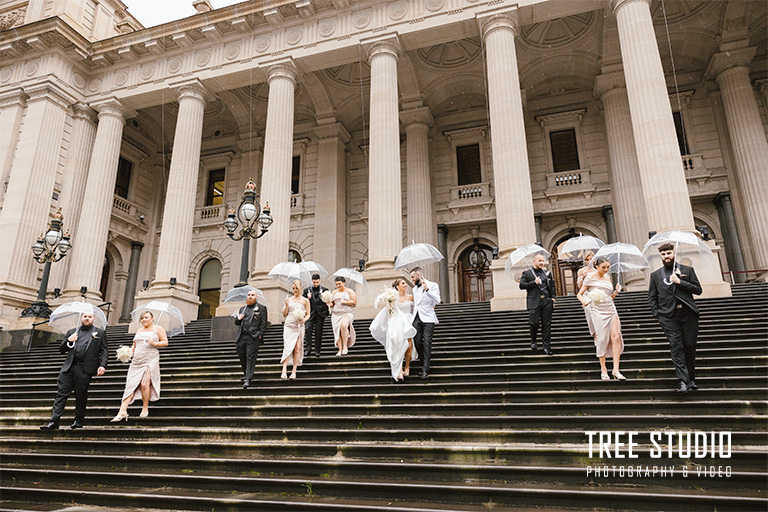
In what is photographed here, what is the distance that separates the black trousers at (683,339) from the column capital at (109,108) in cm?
2081

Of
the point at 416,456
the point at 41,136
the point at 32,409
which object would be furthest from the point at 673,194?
the point at 41,136

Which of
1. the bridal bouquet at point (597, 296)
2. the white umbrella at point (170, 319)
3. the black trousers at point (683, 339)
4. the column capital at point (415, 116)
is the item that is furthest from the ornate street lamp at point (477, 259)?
the black trousers at point (683, 339)

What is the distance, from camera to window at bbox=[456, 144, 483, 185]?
21559 millimetres

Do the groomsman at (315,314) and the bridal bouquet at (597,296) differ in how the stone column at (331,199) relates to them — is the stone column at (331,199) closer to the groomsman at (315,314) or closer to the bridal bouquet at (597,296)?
the groomsman at (315,314)

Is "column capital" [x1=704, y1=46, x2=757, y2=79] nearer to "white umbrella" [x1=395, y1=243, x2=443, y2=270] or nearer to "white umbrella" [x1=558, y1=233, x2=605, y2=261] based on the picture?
"white umbrella" [x1=558, y1=233, x2=605, y2=261]

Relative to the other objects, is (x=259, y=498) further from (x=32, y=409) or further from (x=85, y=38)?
(x=85, y=38)

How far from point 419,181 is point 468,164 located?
301 cm

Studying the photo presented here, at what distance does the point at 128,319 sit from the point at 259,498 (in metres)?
20.8

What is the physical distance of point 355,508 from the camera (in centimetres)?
395

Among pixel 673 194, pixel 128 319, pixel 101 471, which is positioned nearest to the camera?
pixel 101 471

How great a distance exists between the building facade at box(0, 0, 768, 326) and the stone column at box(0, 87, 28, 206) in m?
0.08

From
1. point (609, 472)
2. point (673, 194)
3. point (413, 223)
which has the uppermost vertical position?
point (413, 223)

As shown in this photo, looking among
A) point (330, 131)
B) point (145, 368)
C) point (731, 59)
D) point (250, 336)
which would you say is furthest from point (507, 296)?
point (731, 59)

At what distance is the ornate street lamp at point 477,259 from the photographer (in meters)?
20.5
